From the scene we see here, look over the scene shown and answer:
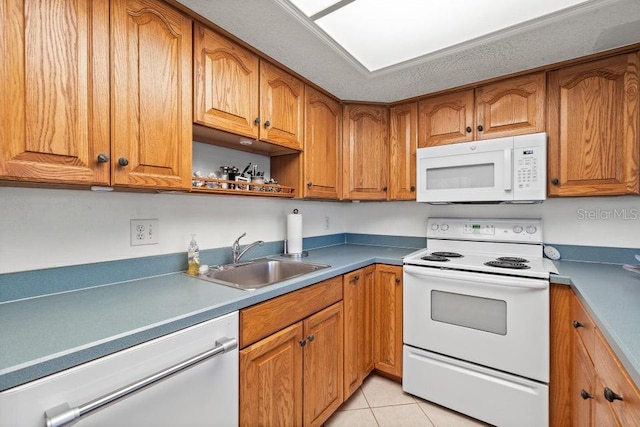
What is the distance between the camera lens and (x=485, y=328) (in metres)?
1.64

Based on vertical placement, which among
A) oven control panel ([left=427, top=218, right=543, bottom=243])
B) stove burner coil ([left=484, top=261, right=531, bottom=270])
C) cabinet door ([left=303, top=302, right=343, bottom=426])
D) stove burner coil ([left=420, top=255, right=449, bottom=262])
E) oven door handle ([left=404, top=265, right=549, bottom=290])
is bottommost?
A: cabinet door ([left=303, top=302, right=343, bottom=426])

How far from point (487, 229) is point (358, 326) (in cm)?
116

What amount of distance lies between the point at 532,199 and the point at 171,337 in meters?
1.95

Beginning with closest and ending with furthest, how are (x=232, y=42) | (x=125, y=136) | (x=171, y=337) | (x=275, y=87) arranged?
(x=171, y=337)
(x=125, y=136)
(x=232, y=42)
(x=275, y=87)

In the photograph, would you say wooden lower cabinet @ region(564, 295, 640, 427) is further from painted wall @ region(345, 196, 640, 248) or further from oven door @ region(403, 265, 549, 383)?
painted wall @ region(345, 196, 640, 248)

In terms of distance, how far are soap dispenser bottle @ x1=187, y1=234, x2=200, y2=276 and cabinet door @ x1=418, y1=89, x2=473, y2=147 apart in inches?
65.9

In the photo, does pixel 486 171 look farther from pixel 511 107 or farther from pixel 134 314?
pixel 134 314

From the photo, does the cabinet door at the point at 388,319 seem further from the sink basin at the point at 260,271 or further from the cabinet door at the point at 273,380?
the cabinet door at the point at 273,380

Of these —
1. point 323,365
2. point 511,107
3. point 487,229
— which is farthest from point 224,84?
point 487,229

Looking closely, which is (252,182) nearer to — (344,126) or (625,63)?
(344,126)

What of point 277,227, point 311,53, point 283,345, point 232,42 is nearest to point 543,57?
point 311,53

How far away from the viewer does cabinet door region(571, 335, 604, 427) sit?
44.1 inches

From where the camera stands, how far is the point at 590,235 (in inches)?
73.2

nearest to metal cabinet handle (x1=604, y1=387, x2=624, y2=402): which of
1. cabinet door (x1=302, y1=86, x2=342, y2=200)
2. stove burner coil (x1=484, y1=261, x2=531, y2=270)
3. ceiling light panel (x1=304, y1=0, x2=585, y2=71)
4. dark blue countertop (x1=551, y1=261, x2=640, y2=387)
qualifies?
dark blue countertop (x1=551, y1=261, x2=640, y2=387)
